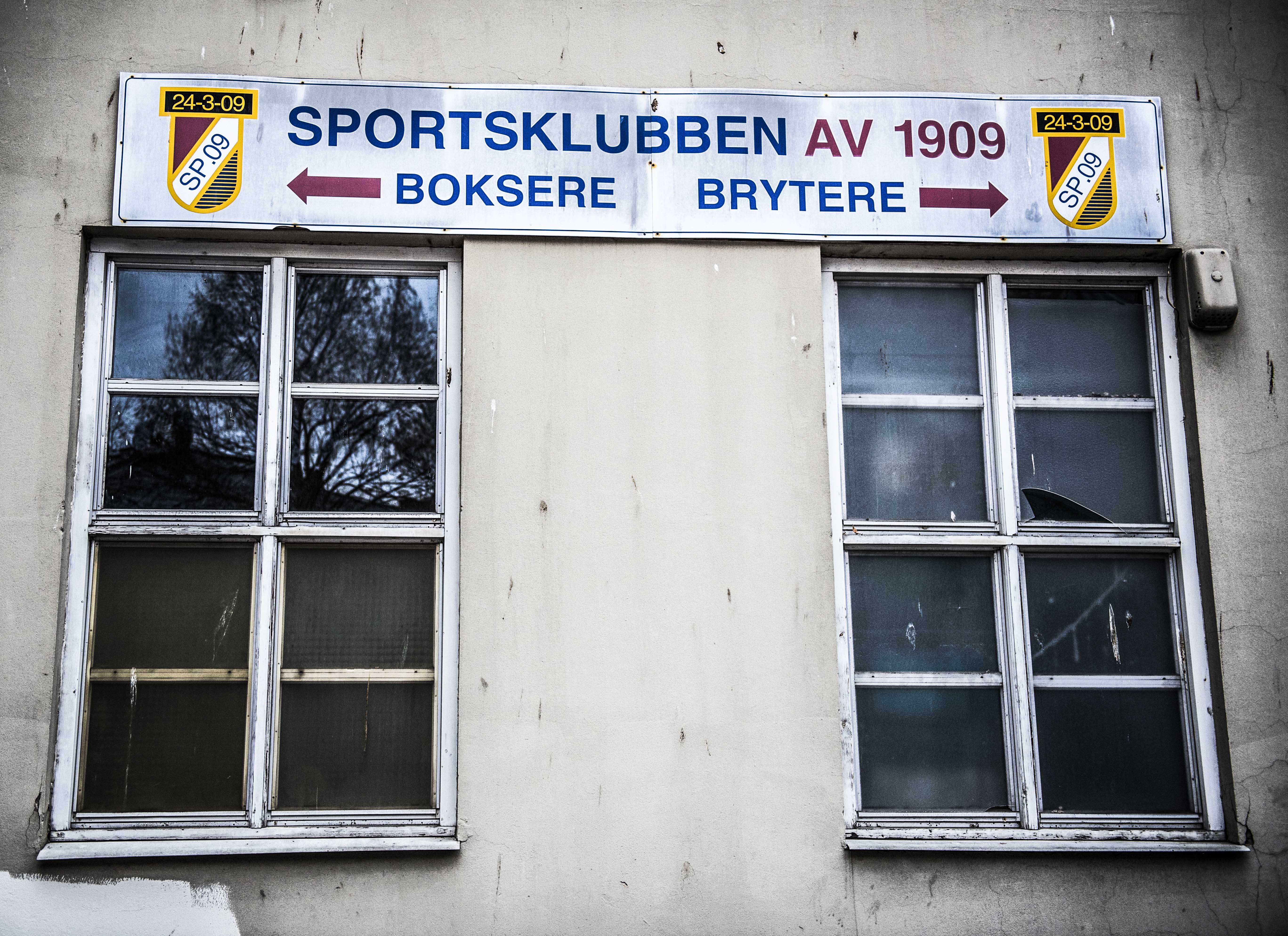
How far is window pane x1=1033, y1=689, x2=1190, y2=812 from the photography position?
3.38 m

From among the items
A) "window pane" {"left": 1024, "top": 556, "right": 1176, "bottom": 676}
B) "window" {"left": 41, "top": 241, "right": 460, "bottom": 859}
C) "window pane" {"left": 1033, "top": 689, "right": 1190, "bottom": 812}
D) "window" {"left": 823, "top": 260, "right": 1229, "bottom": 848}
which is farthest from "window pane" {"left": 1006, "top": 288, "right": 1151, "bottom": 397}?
"window" {"left": 41, "top": 241, "right": 460, "bottom": 859}

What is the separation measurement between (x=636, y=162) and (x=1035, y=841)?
108 inches

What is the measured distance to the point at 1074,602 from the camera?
3.51 meters

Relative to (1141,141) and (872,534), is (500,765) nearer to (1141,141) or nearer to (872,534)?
(872,534)

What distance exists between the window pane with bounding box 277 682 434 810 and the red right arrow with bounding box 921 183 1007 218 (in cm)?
253

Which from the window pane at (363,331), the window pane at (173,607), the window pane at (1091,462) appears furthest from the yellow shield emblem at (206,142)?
the window pane at (1091,462)

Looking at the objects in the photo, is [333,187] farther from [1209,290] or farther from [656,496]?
[1209,290]

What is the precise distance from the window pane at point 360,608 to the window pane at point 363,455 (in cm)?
17

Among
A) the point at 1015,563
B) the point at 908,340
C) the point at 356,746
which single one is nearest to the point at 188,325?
the point at 356,746

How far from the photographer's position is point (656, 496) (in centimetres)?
337

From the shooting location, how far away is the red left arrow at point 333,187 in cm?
349

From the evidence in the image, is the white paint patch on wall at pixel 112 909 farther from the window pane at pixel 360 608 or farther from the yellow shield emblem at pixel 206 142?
the yellow shield emblem at pixel 206 142

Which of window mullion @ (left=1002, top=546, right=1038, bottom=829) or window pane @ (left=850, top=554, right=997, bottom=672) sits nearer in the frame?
window mullion @ (left=1002, top=546, right=1038, bottom=829)

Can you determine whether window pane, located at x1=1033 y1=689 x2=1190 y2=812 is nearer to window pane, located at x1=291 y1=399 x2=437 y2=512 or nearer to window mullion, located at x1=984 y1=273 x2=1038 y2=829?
window mullion, located at x1=984 y1=273 x2=1038 y2=829
